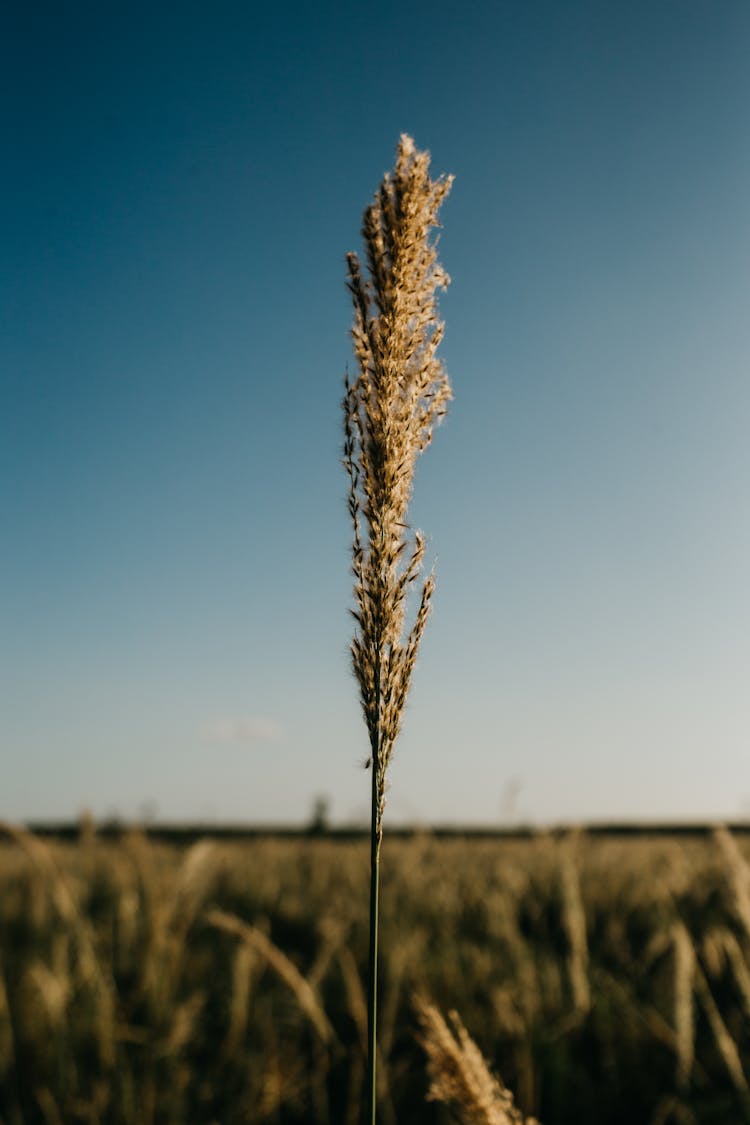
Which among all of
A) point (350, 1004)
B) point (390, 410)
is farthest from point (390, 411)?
point (350, 1004)

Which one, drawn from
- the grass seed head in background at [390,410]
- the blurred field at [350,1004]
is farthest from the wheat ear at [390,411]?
the blurred field at [350,1004]

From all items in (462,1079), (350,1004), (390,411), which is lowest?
(350,1004)

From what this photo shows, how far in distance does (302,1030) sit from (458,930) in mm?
2873

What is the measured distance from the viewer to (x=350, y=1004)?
18.1ft

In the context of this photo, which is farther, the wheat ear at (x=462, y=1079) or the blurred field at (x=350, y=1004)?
the blurred field at (x=350, y=1004)

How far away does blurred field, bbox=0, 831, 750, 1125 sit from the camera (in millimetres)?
3818

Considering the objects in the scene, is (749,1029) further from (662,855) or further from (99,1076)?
(662,855)

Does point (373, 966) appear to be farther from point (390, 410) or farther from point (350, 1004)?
point (350, 1004)

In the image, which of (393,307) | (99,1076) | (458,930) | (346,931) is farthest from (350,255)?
(458,930)

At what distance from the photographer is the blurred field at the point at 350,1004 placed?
3.82 m

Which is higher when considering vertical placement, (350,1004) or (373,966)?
(373,966)

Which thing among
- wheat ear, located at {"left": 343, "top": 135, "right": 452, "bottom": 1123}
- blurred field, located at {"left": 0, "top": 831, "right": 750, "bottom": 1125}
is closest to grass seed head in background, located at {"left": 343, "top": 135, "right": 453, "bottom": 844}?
wheat ear, located at {"left": 343, "top": 135, "right": 452, "bottom": 1123}

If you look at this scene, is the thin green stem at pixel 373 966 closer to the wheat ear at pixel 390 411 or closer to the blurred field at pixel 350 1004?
the wheat ear at pixel 390 411

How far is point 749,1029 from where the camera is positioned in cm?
471
